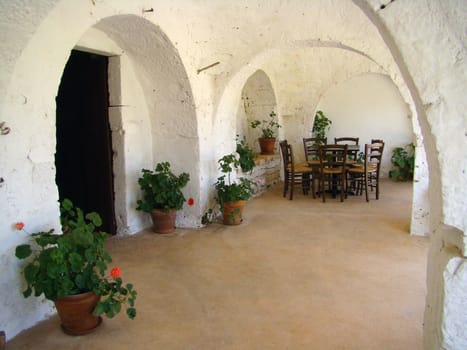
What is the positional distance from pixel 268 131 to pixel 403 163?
2.85 meters

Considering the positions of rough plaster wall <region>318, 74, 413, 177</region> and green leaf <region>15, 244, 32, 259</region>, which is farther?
rough plaster wall <region>318, 74, 413, 177</region>

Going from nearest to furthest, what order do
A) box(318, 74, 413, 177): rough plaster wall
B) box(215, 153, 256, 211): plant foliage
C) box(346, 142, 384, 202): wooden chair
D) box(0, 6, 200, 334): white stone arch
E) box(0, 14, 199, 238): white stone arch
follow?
1. box(0, 6, 200, 334): white stone arch
2. box(0, 14, 199, 238): white stone arch
3. box(215, 153, 256, 211): plant foliage
4. box(346, 142, 384, 202): wooden chair
5. box(318, 74, 413, 177): rough plaster wall

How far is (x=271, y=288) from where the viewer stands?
2.88m

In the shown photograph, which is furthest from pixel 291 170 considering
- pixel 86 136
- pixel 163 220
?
pixel 86 136

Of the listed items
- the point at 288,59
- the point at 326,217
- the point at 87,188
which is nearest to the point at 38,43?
the point at 87,188

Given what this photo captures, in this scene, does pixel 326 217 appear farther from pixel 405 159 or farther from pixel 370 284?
pixel 405 159

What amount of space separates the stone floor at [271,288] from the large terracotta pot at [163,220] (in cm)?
10

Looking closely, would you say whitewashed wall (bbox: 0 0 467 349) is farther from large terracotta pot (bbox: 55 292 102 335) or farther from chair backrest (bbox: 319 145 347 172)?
chair backrest (bbox: 319 145 347 172)

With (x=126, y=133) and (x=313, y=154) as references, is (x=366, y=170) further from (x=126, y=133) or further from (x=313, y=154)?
(x=126, y=133)

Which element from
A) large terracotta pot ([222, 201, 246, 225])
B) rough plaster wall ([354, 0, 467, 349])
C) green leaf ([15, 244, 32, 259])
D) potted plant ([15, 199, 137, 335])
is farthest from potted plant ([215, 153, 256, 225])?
rough plaster wall ([354, 0, 467, 349])

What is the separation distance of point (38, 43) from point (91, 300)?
1.62m

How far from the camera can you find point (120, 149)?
405 cm

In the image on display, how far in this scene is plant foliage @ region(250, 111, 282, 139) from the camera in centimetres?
716

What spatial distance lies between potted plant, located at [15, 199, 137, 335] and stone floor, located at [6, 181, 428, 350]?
15 cm
